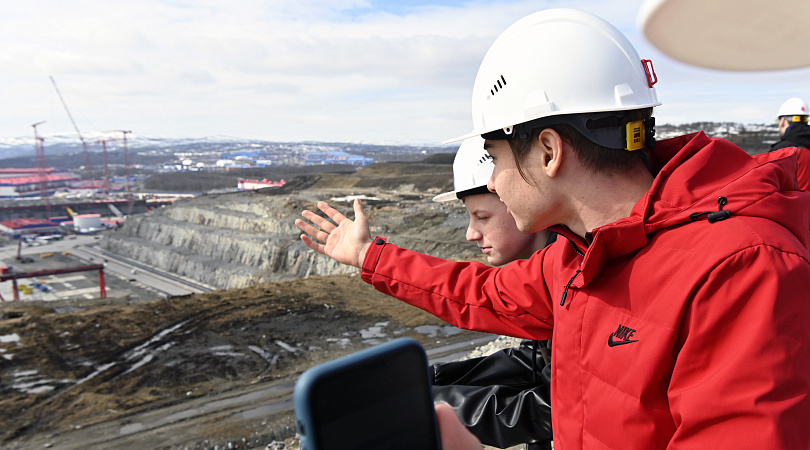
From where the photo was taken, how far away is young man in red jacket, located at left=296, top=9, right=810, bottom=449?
106 centimetres

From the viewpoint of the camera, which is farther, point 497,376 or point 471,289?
point 497,376

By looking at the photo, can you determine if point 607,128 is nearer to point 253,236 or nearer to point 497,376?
point 497,376

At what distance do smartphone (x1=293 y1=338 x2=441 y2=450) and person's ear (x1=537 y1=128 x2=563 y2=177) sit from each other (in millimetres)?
917

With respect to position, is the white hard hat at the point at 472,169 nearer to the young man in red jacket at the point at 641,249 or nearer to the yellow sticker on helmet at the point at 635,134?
the young man in red jacket at the point at 641,249

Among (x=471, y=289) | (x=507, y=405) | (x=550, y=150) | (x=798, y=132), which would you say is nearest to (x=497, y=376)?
(x=507, y=405)

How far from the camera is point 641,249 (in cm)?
138

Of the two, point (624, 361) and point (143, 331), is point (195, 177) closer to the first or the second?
point (143, 331)

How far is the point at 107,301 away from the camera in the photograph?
20406 millimetres

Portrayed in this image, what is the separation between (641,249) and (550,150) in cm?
39

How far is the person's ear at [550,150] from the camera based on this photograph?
1532 millimetres

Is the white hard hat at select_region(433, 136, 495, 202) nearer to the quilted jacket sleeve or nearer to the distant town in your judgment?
the quilted jacket sleeve

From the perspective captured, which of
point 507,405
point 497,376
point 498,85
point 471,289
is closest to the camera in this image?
point 498,85

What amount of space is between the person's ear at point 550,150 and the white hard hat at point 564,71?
0.06m

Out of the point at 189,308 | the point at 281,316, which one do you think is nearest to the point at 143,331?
the point at 189,308
